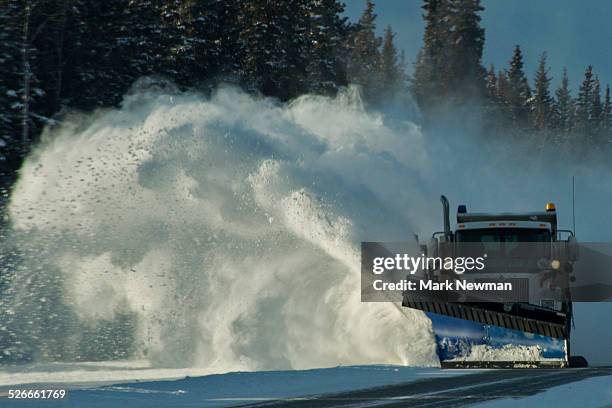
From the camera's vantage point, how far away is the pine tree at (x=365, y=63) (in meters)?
69.9

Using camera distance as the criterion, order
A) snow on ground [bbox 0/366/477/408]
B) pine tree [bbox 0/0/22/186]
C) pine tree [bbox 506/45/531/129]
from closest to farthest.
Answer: snow on ground [bbox 0/366/477/408]
pine tree [bbox 0/0/22/186]
pine tree [bbox 506/45/531/129]

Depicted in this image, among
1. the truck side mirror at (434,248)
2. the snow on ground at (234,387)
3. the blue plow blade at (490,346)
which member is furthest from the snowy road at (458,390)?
the truck side mirror at (434,248)

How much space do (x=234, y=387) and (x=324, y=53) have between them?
30548 mm

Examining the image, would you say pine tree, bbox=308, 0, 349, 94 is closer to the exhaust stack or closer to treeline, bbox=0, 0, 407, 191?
treeline, bbox=0, 0, 407, 191

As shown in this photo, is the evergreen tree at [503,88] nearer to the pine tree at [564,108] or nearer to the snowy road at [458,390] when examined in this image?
the pine tree at [564,108]

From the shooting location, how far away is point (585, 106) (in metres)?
120

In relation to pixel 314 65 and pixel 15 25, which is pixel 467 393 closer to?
pixel 15 25

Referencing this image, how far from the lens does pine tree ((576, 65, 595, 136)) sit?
384ft

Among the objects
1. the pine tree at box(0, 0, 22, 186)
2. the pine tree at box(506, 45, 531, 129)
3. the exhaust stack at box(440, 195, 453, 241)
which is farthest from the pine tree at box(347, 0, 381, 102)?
the exhaust stack at box(440, 195, 453, 241)

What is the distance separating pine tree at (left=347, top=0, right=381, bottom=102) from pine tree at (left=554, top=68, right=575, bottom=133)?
28172mm

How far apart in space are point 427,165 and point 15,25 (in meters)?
13.3

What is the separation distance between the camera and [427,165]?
2072 centimetres

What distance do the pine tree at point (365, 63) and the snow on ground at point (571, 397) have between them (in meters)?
49.5

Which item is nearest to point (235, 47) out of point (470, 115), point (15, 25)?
point (15, 25)
